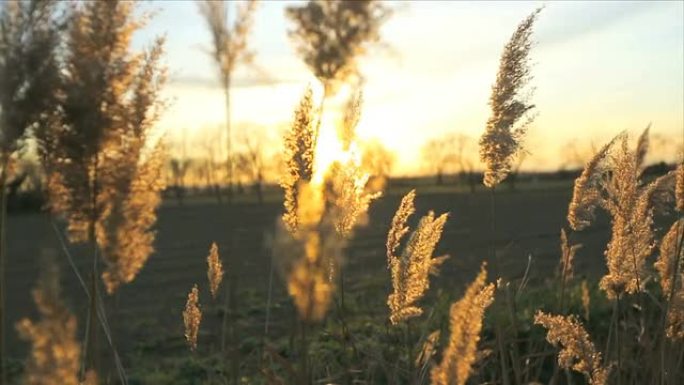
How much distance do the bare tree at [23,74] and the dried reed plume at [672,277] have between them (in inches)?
78.9

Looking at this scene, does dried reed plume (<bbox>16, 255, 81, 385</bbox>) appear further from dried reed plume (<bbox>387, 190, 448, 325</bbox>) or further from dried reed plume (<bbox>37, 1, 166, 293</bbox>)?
dried reed plume (<bbox>387, 190, 448, 325</bbox>)

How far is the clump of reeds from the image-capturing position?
4.44 feet

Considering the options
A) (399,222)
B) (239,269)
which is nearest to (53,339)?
(399,222)

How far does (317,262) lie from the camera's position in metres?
1.52

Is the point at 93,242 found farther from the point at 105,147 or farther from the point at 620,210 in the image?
the point at 620,210

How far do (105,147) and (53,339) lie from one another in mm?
670

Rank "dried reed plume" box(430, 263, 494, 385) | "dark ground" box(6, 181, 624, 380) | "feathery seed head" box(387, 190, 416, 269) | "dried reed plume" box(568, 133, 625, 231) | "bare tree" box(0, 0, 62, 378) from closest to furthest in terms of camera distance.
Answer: "dried reed plume" box(430, 263, 494, 385)
"bare tree" box(0, 0, 62, 378)
"feathery seed head" box(387, 190, 416, 269)
"dried reed plume" box(568, 133, 625, 231)
"dark ground" box(6, 181, 624, 380)

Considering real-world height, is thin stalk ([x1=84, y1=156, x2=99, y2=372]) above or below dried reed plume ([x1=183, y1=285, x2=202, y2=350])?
above

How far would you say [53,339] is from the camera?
1387 mm

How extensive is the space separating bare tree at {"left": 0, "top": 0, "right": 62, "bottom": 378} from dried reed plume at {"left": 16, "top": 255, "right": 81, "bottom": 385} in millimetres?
438

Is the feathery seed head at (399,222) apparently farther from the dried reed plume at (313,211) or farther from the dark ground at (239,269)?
the dark ground at (239,269)

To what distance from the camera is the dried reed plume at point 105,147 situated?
1.88 metres

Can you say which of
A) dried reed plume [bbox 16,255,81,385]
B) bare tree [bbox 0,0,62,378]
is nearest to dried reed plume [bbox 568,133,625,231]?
bare tree [bbox 0,0,62,378]

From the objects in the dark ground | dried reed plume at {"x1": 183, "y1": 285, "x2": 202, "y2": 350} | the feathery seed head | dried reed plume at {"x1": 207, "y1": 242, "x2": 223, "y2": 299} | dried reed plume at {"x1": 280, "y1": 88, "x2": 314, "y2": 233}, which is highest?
dried reed plume at {"x1": 280, "y1": 88, "x2": 314, "y2": 233}
